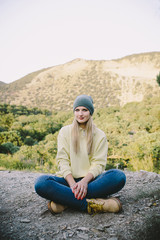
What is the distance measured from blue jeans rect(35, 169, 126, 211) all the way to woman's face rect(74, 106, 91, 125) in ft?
2.08

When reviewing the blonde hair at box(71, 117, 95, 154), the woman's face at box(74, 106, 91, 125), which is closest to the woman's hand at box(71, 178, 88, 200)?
the blonde hair at box(71, 117, 95, 154)

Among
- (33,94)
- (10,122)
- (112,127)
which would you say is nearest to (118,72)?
(33,94)

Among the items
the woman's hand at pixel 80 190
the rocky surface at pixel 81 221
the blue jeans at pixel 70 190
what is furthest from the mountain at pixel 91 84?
the woman's hand at pixel 80 190

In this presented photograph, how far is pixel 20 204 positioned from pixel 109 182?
1151mm

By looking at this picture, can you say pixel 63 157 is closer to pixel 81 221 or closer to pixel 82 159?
pixel 82 159

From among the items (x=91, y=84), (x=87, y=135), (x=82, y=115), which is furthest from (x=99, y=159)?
(x=91, y=84)

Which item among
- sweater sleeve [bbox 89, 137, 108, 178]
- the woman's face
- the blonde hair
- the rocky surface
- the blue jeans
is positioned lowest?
the rocky surface

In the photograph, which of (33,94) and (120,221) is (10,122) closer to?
(120,221)

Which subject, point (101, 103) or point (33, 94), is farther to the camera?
point (33, 94)

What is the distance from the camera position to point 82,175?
2.03m

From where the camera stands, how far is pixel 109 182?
1.90 metres

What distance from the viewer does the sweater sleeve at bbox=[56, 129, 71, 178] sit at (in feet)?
6.50

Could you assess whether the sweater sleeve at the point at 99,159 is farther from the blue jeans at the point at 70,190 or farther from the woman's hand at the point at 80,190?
the woman's hand at the point at 80,190

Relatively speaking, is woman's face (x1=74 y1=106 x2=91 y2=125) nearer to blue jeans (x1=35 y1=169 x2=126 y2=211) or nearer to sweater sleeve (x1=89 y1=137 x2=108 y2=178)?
sweater sleeve (x1=89 y1=137 x2=108 y2=178)
